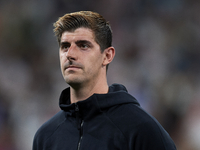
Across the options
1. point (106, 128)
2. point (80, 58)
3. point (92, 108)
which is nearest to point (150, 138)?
point (106, 128)

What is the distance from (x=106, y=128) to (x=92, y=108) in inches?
5.8

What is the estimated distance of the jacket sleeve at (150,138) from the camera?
157 centimetres

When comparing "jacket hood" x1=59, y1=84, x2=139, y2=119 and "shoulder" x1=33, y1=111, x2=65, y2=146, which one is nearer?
"jacket hood" x1=59, y1=84, x2=139, y2=119

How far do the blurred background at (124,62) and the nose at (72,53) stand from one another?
8.65 ft

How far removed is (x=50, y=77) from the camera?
4684mm

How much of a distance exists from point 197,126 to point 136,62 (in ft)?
4.08

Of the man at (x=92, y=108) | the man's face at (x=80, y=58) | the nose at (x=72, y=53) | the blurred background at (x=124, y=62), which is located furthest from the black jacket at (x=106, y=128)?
the blurred background at (x=124, y=62)

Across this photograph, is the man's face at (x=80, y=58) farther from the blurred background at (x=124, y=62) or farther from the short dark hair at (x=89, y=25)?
the blurred background at (x=124, y=62)

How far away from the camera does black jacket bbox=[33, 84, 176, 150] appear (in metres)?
1.60

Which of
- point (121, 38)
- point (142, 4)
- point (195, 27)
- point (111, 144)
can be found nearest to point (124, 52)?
point (121, 38)

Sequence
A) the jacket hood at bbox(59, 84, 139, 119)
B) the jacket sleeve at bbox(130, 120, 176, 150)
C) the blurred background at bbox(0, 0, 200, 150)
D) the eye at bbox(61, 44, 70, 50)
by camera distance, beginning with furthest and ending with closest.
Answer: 1. the blurred background at bbox(0, 0, 200, 150)
2. the eye at bbox(61, 44, 70, 50)
3. the jacket hood at bbox(59, 84, 139, 119)
4. the jacket sleeve at bbox(130, 120, 176, 150)

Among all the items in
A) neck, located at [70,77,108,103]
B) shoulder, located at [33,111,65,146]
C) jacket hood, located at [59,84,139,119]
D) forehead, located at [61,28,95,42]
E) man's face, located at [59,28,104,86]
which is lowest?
shoulder, located at [33,111,65,146]

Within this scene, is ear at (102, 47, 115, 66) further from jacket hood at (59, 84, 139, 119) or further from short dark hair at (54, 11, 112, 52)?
jacket hood at (59, 84, 139, 119)

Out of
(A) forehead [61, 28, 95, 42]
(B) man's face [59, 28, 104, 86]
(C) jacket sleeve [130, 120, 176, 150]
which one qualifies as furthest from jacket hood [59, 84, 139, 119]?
(A) forehead [61, 28, 95, 42]
